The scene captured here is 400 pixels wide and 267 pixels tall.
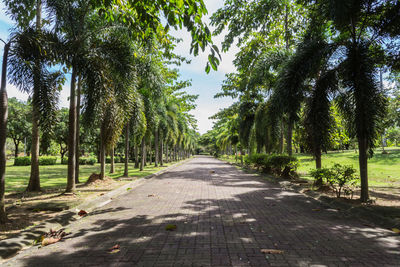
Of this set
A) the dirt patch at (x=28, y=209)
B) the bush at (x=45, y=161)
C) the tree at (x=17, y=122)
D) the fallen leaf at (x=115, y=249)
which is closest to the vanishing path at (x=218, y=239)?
the fallen leaf at (x=115, y=249)

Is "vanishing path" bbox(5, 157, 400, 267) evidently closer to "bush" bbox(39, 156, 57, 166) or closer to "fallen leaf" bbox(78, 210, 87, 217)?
"fallen leaf" bbox(78, 210, 87, 217)

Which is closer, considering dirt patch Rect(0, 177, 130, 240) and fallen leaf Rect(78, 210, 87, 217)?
dirt patch Rect(0, 177, 130, 240)

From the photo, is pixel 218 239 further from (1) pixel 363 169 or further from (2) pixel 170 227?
(1) pixel 363 169

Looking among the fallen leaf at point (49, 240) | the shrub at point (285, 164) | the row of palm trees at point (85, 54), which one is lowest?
the fallen leaf at point (49, 240)

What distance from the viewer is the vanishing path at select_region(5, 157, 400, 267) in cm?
333

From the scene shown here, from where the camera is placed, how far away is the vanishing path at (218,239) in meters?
3.33

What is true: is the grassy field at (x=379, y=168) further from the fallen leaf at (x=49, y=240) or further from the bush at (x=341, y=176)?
the fallen leaf at (x=49, y=240)

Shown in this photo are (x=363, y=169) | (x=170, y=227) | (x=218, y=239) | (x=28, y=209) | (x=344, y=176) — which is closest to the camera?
(x=218, y=239)

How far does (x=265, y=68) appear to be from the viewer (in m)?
12.8

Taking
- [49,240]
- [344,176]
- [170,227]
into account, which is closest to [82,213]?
[49,240]

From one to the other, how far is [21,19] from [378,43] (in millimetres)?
12403

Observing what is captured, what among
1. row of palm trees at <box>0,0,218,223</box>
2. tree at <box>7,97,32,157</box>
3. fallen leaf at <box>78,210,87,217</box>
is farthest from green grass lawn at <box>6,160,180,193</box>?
tree at <box>7,97,32,157</box>

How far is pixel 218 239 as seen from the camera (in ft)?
13.3

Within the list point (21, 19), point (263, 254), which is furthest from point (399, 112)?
point (21, 19)
